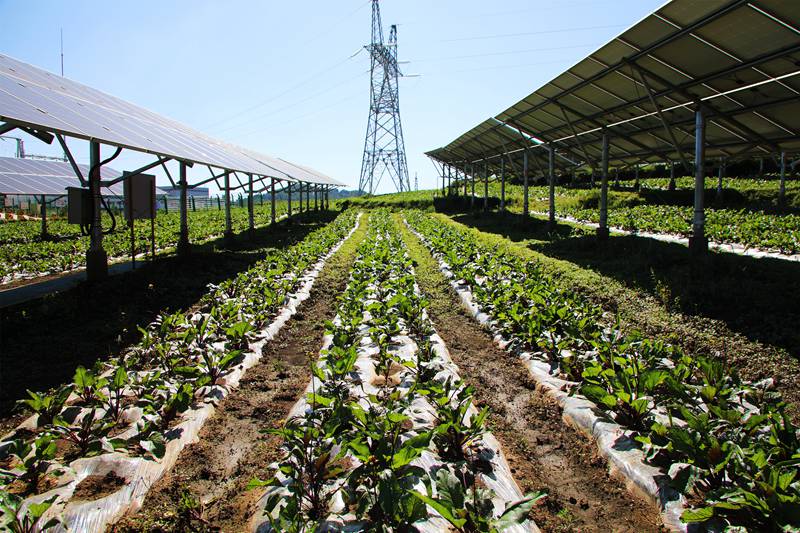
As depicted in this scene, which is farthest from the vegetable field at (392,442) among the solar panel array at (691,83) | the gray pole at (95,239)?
the solar panel array at (691,83)

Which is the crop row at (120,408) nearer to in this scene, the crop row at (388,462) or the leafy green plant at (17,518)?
the leafy green plant at (17,518)

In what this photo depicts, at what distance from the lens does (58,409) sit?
3.81 meters

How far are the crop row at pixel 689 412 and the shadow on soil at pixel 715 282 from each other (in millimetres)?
1520

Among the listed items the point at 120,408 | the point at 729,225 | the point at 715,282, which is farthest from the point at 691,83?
the point at 120,408

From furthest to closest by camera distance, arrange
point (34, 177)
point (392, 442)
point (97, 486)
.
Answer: point (34, 177) < point (392, 442) < point (97, 486)

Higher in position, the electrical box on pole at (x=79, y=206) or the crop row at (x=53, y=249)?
the electrical box on pole at (x=79, y=206)

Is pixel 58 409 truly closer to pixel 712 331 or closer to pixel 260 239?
pixel 712 331

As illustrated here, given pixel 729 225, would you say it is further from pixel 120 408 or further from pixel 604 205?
pixel 120 408

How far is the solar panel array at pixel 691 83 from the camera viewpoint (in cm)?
774

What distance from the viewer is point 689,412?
3162mm

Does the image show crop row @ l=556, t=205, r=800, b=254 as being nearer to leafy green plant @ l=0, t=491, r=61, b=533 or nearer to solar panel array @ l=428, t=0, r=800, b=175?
solar panel array @ l=428, t=0, r=800, b=175

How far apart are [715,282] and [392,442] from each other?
6697mm

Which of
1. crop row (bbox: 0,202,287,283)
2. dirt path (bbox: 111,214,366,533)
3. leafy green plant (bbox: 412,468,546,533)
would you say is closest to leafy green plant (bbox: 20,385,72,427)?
dirt path (bbox: 111,214,366,533)

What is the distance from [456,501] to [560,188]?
3980cm
